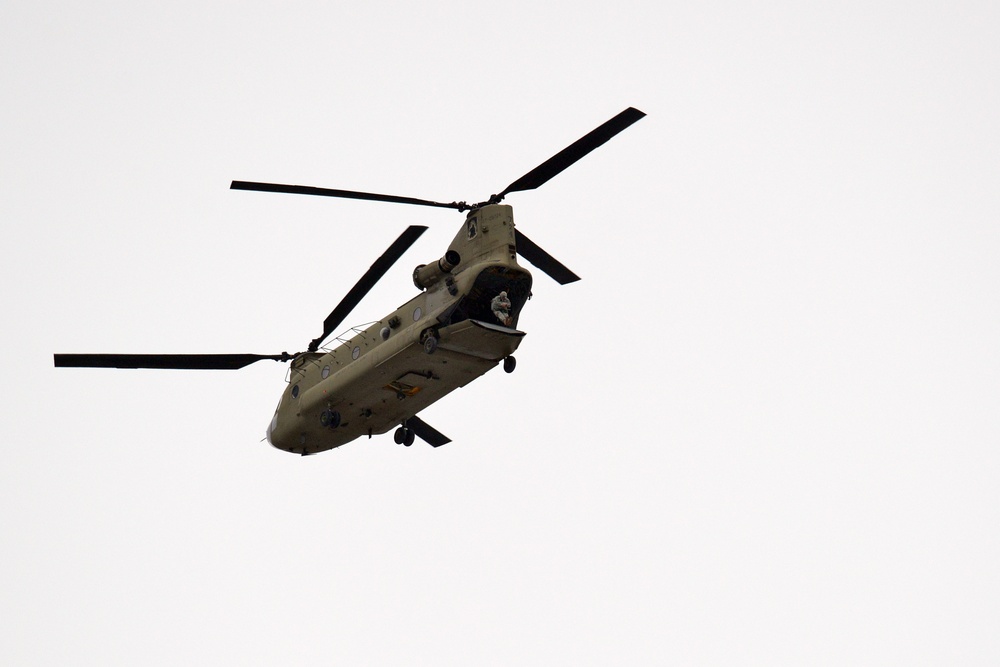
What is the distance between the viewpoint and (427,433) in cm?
3984

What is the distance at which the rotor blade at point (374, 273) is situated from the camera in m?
33.7

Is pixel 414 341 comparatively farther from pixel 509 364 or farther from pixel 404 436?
pixel 404 436

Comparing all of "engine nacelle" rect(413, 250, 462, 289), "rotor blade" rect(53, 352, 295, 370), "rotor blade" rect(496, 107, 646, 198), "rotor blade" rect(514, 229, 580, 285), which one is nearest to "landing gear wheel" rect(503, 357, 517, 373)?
"engine nacelle" rect(413, 250, 462, 289)

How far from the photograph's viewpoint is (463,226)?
33750mm

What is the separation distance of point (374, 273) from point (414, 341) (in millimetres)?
2293

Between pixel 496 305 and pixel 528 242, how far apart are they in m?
3.56

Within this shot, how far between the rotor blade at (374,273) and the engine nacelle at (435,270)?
667mm

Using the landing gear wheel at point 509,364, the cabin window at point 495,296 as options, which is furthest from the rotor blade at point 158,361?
the landing gear wheel at point 509,364

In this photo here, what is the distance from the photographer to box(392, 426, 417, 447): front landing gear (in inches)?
1478

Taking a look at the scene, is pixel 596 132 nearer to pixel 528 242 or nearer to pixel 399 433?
pixel 528 242

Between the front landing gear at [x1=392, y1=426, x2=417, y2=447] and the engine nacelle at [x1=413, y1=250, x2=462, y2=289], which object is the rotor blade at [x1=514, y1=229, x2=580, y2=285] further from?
the front landing gear at [x1=392, y1=426, x2=417, y2=447]

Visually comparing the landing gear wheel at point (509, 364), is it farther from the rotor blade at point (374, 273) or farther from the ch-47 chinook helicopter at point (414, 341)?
the rotor blade at point (374, 273)

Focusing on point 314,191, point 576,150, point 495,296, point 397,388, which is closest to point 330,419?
point 397,388

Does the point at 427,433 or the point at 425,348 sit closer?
the point at 425,348
